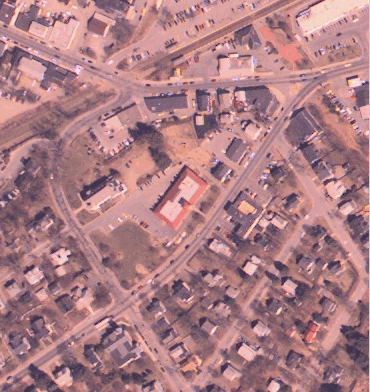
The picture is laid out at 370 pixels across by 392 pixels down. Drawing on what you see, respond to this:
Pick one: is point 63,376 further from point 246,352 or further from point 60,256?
point 246,352

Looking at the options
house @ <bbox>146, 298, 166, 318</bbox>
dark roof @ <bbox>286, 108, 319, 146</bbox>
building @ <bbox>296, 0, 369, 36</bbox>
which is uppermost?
building @ <bbox>296, 0, 369, 36</bbox>

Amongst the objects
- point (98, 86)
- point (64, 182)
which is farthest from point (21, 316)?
point (98, 86)

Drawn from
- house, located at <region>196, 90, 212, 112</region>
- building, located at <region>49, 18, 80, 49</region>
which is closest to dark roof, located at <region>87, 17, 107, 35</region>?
building, located at <region>49, 18, 80, 49</region>

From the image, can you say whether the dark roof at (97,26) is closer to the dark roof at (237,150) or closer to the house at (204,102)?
the house at (204,102)

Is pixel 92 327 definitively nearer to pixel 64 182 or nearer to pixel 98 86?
pixel 64 182

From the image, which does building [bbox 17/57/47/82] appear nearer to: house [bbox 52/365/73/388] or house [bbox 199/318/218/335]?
house [bbox 199/318/218/335]

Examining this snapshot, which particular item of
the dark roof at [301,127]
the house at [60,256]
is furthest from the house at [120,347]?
the dark roof at [301,127]
